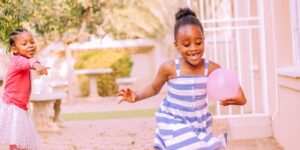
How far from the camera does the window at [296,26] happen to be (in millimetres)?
5269

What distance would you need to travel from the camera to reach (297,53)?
5328mm

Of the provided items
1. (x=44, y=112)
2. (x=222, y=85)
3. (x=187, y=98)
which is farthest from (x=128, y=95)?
(x=44, y=112)

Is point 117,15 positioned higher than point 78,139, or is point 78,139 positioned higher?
point 117,15

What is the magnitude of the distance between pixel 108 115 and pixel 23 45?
27.4ft

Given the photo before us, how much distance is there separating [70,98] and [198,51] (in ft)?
48.7

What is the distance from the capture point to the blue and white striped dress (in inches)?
119

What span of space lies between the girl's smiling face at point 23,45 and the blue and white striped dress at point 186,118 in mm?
1642

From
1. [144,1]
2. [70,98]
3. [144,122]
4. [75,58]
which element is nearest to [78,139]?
[144,122]

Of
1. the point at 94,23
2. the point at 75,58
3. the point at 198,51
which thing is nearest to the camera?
the point at 198,51

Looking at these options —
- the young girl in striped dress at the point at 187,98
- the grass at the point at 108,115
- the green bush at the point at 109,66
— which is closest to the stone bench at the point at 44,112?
the grass at the point at 108,115

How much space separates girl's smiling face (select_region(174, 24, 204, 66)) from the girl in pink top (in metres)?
1.74

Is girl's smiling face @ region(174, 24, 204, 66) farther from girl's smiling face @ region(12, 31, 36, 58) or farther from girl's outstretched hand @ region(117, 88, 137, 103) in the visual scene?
girl's smiling face @ region(12, 31, 36, 58)

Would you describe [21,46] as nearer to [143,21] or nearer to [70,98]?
[70,98]

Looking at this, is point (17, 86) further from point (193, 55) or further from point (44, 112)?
point (44, 112)
